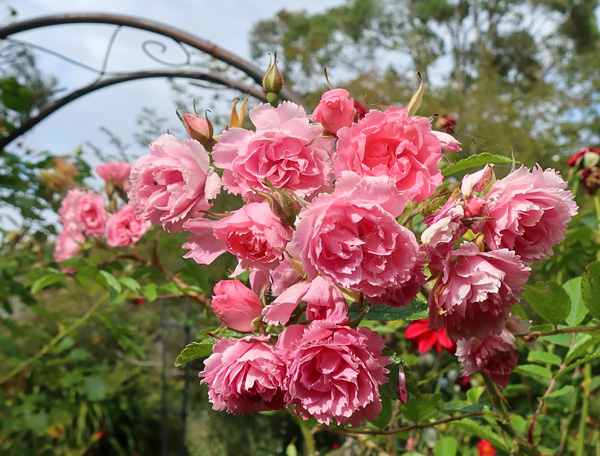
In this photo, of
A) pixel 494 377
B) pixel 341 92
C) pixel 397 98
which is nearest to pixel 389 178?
pixel 341 92

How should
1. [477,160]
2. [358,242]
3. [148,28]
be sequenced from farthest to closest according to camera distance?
[148,28]
[477,160]
[358,242]

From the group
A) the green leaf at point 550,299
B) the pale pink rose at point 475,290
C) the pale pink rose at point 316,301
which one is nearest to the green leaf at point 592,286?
the green leaf at point 550,299

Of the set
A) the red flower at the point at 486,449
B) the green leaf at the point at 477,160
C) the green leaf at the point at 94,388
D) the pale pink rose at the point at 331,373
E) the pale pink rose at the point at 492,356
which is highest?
the green leaf at the point at 477,160

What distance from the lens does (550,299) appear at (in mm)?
474

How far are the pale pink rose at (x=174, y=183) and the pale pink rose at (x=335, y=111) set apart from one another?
0.10 meters

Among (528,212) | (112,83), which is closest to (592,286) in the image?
(528,212)

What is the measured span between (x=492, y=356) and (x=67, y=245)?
925 mm

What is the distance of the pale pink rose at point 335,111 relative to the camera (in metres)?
0.40

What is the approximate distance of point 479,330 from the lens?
353mm

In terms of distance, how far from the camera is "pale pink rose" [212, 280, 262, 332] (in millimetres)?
372

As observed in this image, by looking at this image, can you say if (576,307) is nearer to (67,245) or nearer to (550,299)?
(550,299)

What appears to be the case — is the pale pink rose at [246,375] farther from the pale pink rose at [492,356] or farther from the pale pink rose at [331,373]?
the pale pink rose at [492,356]

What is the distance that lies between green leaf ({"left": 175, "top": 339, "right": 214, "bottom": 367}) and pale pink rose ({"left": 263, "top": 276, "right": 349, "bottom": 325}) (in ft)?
0.26

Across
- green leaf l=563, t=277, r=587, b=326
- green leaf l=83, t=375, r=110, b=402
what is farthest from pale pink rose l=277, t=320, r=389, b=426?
green leaf l=83, t=375, r=110, b=402
